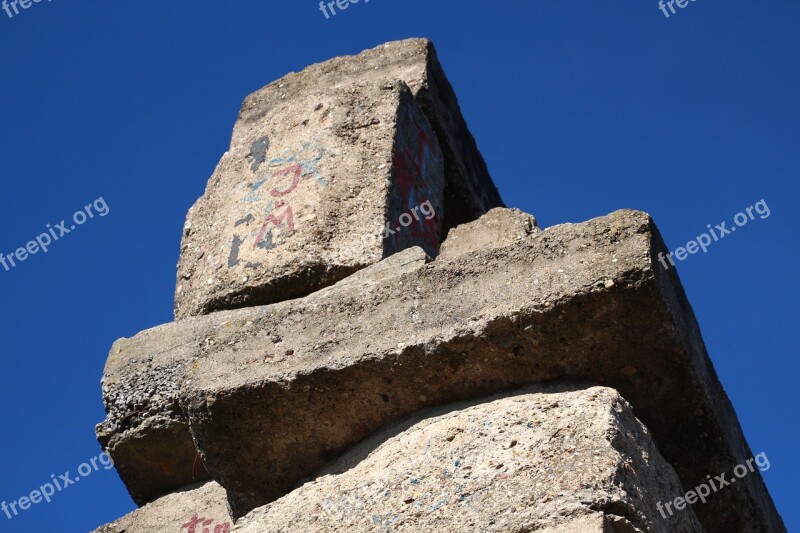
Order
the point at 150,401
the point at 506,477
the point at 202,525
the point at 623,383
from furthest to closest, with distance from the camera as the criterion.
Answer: the point at 202,525 < the point at 150,401 < the point at 623,383 < the point at 506,477

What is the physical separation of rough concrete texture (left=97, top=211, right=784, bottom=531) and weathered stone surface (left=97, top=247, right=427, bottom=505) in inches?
13.6

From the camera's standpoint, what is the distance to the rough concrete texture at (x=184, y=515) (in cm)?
383

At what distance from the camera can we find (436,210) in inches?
181

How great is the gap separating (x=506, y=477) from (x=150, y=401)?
1.53 metres

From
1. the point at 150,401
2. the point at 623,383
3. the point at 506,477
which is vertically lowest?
the point at 506,477

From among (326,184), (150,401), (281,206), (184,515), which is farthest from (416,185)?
(184,515)

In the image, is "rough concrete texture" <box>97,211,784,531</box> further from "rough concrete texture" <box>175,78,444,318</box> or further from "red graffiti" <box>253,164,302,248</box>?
"red graffiti" <box>253,164,302,248</box>

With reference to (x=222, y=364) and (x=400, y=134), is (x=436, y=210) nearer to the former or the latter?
(x=400, y=134)

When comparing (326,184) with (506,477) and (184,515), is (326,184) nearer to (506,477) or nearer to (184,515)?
(184,515)

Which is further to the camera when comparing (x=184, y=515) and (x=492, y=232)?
(x=184, y=515)

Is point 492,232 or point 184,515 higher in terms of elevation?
point 492,232

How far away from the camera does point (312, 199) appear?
4.14 meters

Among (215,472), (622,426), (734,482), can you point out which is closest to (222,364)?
(215,472)

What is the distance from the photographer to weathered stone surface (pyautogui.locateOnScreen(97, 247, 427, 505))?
3.69 meters
